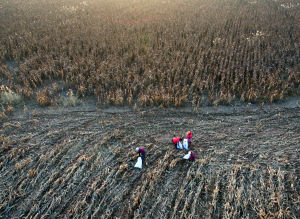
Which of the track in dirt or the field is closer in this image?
the track in dirt

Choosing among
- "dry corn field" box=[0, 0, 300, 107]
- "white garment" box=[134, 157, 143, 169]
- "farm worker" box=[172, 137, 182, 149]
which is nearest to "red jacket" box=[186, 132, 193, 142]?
"farm worker" box=[172, 137, 182, 149]

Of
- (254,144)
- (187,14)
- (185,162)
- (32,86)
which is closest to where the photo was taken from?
(185,162)

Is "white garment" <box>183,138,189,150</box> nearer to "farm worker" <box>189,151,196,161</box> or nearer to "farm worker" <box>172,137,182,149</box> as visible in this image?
"farm worker" <box>172,137,182,149</box>

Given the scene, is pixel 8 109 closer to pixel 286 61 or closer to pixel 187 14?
pixel 286 61

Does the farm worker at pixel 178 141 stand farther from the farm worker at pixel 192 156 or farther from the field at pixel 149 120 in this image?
the farm worker at pixel 192 156

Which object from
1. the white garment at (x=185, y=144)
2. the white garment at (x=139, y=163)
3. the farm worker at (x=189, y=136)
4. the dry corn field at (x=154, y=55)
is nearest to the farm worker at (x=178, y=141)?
the white garment at (x=185, y=144)

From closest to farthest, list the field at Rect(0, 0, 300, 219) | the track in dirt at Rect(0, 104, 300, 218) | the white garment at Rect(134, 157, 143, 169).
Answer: the track in dirt at Rect(0, 104, 300, 218), the field at Rect(0, 0, 300, 219), the white garment at Rect(134, 157, 143, 169)

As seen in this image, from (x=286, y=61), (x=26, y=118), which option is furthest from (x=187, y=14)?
(x=26, y=118)
